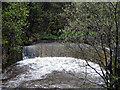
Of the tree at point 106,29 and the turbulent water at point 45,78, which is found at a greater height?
the tree at point 106,29

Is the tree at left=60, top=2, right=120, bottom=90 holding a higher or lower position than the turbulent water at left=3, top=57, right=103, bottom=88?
higher

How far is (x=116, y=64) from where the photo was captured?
262cm

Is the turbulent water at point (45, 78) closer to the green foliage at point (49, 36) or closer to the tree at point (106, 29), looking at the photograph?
the tree at point (106, 29)

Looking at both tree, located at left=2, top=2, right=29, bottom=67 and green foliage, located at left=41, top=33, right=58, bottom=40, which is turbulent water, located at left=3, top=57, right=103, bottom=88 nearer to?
tree, located at left=2, top=2, right=29, bottom=67

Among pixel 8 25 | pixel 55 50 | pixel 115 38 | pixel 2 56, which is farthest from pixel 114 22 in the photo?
pixel 55 50

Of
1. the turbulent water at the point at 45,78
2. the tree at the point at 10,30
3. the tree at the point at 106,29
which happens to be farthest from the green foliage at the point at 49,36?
the tree at the point at 106,29

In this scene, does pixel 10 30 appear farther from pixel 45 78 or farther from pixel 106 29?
pixel 106 29

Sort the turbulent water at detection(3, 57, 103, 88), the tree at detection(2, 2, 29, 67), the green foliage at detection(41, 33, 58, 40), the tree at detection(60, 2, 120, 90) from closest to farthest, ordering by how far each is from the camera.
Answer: the tree at detection(60, 2, 120, 90) < the turbulent water at detection(3, 57, 103, 88) < the tree at detection(2, 2, 29, 67) < the green foliage at detection(41, 33, 58, 40)

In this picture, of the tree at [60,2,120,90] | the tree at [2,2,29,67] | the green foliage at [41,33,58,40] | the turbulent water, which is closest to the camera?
the tree at [60,2,120,90]

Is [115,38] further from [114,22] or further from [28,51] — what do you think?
[28,51]

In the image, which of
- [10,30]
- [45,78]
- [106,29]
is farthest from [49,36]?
[106,29]

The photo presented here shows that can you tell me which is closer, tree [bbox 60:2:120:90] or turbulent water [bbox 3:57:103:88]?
tree [bbox 60:2:120:90]

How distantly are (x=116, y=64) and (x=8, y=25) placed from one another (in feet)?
16.6

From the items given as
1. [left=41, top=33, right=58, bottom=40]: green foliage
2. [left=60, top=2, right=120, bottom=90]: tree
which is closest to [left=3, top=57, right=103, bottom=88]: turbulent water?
[left=60, top=2, right=120, bottom=90]: tree
